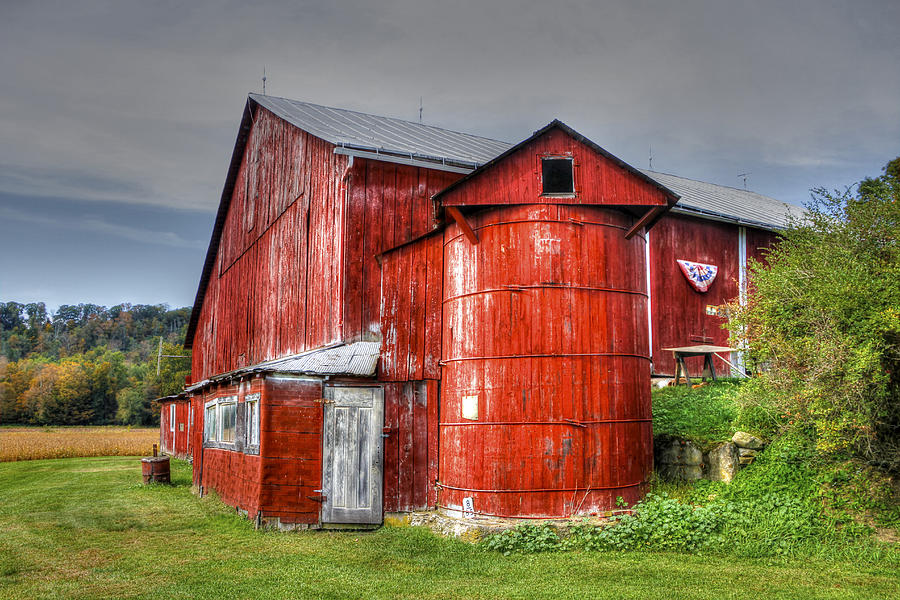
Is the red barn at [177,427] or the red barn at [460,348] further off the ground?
the red barn at [460,348]

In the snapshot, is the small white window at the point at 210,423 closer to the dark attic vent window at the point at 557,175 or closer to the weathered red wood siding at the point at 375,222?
the weathered red wood siding at the point at 375,222

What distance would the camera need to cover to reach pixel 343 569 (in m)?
9.01

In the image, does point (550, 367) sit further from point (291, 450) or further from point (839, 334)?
point (291, 450)

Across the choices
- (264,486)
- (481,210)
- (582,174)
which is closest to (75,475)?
(264,486)

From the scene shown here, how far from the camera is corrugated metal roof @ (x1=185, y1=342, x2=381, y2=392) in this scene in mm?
12047

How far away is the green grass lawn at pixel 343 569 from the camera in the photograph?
25.8ft

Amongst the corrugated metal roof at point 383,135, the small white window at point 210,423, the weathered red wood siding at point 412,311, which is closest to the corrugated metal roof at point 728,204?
the corrugated metal roof at point 383,135

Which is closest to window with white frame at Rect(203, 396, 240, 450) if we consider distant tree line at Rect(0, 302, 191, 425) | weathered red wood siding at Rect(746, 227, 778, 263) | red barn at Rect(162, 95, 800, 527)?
red barn at Rect(162, 95, 800, 527)

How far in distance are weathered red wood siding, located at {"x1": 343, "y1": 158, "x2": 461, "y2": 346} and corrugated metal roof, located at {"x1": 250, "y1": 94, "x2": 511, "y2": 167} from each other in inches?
21.2

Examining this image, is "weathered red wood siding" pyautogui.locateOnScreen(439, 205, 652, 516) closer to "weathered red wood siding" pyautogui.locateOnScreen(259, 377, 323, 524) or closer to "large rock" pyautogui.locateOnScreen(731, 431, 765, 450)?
"large rock" pyautogui.locateOnScreen(731, 431, 765, 450)

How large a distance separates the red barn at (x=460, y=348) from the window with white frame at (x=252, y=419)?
55 millimetres

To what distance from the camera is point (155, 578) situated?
28.0 ft

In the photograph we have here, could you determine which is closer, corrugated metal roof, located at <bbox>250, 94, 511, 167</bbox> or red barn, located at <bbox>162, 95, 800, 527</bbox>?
red barn, located at <bbox>162, 95, 800, 527</bbox>

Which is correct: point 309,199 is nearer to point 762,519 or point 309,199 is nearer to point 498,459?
point 498,459
